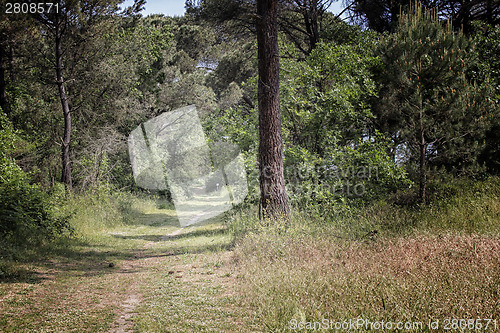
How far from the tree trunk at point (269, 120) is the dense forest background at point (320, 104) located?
0.60 m

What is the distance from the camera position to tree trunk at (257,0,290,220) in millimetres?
7941

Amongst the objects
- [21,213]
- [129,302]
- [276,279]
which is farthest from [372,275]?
[21,213]

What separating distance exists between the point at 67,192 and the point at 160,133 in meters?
11.5

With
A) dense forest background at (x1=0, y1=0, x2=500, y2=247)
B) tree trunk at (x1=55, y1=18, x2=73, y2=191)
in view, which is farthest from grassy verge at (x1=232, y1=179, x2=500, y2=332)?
tree trunk at (x1=55, y1=18, x2=73, y2=191)

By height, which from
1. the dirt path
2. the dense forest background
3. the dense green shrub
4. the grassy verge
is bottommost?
the dirt path

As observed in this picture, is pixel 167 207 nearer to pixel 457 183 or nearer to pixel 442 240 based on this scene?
pixel 457 183

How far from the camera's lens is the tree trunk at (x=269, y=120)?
26.1 ft

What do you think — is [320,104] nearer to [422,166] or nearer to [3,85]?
[422,166]

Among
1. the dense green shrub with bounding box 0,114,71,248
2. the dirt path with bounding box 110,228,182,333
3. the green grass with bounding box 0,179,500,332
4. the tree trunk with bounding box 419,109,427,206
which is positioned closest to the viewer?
the green grass with bounding box 0,179,500,332

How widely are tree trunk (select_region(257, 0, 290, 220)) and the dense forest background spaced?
60cm

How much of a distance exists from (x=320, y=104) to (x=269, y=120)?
152 inches

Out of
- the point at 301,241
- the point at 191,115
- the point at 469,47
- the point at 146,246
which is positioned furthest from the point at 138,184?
the point at 469,47

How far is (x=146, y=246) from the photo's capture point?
359 inches

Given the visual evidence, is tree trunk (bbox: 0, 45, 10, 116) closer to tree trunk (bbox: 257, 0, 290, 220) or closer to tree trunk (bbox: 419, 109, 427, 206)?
tree trunk (bbox: 257, 0, 290, 220)
